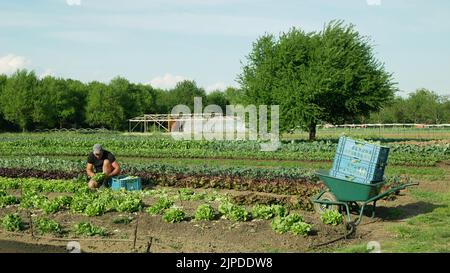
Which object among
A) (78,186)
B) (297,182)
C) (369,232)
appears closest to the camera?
(369,232)

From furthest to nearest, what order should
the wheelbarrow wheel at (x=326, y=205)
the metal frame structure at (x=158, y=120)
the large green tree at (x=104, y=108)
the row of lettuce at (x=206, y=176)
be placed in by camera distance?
the large green tree at (x=104, y=108), the metal frame structure at (x=158, y=120), the row of lettuce at (x=206, y=176), the wheelbarrow wheel at (x=326, y=205)

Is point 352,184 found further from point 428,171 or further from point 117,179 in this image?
point 428,171

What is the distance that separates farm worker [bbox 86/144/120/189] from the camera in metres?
13.3

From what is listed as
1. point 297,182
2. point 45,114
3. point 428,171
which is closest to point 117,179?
point 297,182

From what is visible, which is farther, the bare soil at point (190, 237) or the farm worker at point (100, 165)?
the farm worker at point (100, 165)

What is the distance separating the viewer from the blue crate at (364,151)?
406 inches

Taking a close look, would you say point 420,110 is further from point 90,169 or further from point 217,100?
point 90,169

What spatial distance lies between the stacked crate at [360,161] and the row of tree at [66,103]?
46.4 meters

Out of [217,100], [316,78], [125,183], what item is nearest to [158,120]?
[217,100]

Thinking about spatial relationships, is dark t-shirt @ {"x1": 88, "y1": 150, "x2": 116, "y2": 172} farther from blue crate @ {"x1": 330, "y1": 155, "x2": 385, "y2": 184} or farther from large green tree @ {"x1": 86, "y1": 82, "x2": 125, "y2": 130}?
large green tree @ {"x1": 86, "y1": 82, "x2": 125, "y2": 130}

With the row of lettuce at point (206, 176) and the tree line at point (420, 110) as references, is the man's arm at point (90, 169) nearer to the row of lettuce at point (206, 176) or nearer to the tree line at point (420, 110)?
the row of lettuce at point (206, 176)

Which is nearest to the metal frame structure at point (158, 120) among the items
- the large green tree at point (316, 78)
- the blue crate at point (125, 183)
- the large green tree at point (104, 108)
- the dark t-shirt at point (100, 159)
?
the large green tree at point (104, 108)

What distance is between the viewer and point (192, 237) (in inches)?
350

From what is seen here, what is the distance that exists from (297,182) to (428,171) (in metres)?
6.95
